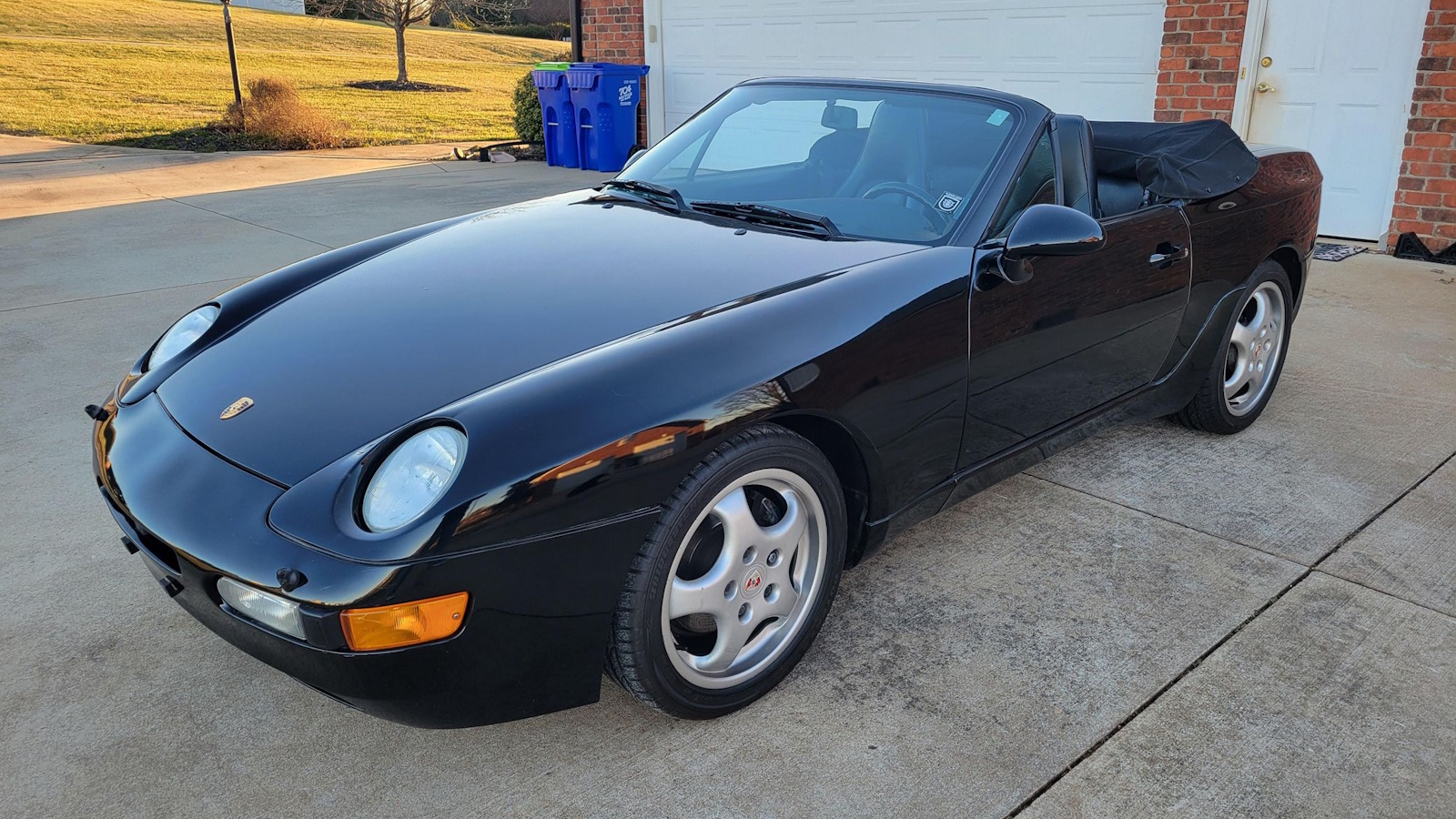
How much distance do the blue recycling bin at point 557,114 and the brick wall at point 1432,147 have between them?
7875 mm

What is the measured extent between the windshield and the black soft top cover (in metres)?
0.69

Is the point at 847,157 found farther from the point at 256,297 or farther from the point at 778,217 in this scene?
the point at 256,297

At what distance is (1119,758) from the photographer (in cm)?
225

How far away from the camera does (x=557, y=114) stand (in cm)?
1181

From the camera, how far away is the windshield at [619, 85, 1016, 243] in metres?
2.99

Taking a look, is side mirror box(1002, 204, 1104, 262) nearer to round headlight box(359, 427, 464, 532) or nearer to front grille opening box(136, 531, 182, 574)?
round headlight box(359, 427, 464, 532)

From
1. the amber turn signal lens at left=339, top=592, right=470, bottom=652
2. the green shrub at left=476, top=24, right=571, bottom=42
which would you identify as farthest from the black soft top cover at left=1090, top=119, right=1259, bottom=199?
the green shrub at left=476, top=24, right=571, bottom=42

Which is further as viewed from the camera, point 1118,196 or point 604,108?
point 604,108

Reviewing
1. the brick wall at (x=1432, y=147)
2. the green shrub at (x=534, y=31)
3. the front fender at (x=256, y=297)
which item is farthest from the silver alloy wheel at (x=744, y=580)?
the green shrub at (x=534, y=31)

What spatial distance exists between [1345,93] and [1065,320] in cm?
558

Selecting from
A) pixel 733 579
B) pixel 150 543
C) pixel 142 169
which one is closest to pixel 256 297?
pixel 150 543

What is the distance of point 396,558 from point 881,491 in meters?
1.23

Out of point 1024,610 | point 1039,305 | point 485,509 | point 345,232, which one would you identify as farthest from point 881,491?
point 345,232

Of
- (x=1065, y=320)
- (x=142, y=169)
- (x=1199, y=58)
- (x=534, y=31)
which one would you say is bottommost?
(x=142, y=169)
